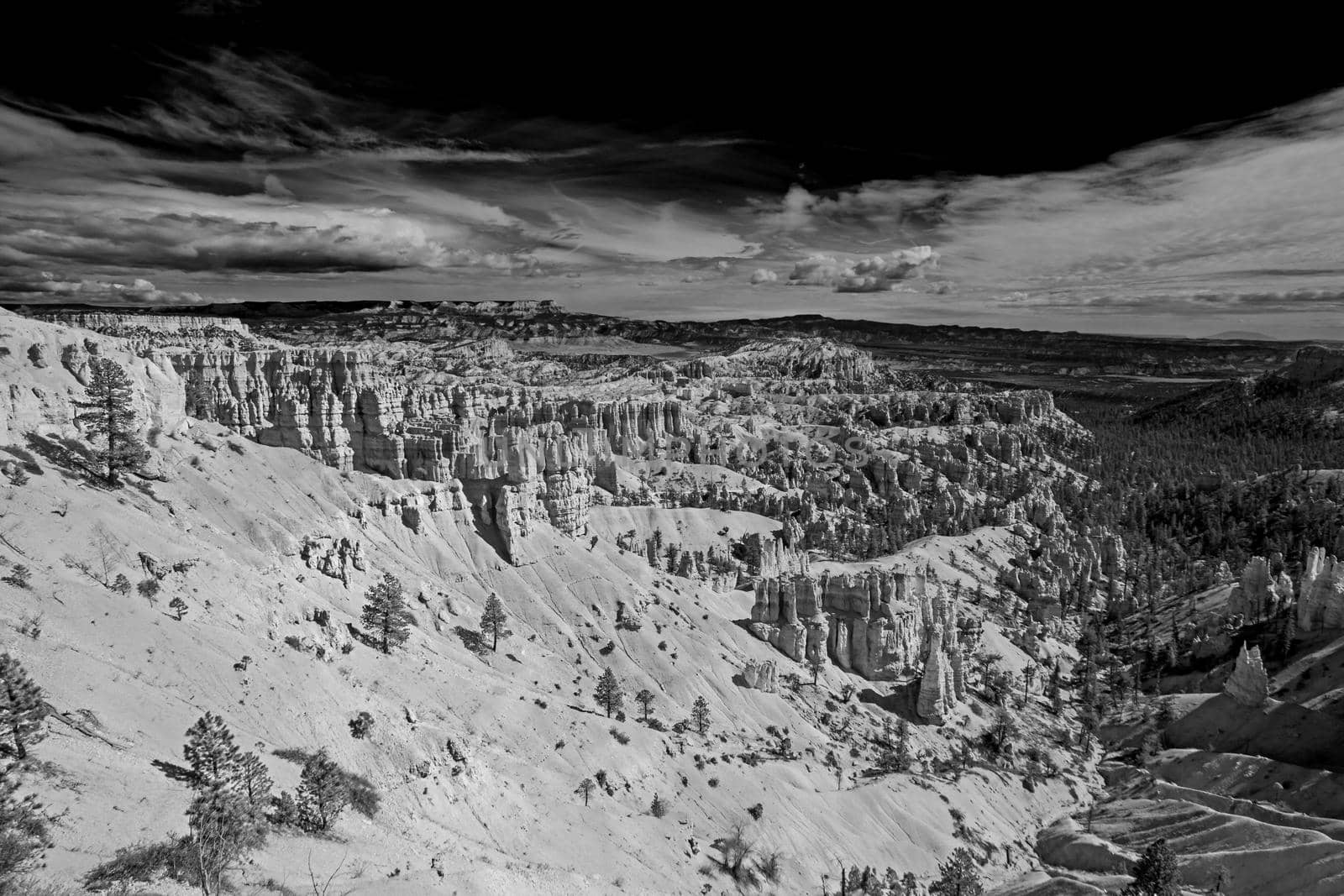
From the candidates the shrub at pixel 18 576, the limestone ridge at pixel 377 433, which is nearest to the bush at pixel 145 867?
the shrub at pixel 18 576

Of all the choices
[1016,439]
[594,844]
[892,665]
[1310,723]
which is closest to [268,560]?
[594,844]

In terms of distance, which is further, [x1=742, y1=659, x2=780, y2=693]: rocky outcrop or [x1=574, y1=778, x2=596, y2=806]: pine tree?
[x1=742, y1=659, x2=780, y2=693]: rocky outcrop

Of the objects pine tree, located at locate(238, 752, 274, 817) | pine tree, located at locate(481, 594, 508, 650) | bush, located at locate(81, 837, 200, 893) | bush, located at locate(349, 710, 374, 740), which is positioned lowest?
pine tree, located at locate(481, 594, 508, 650)

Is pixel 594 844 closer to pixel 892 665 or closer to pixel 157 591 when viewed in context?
pixel 157 591

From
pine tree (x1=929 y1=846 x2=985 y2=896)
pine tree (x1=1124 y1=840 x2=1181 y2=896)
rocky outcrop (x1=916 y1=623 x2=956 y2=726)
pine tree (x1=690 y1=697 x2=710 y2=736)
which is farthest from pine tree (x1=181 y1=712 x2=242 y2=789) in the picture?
rocky outcrop (x1=916 y1=623 x2=956 y2=726)

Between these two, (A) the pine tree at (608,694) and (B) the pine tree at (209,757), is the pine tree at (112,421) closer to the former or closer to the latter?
(B) the pine tree at (209,757)

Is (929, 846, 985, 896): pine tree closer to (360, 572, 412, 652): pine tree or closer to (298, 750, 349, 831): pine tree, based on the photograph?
(298, 750, 349, 831): pine tree

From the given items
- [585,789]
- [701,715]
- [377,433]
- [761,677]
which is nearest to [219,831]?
[585,789]
